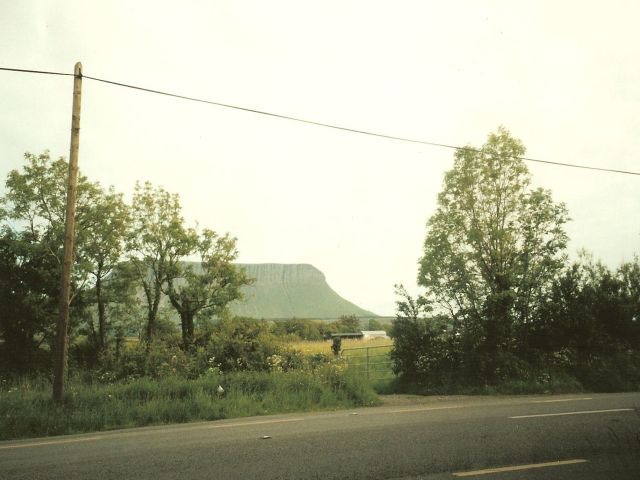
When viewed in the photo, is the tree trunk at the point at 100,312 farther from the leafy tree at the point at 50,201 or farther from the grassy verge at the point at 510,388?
the grassy verge at the point at 510,388

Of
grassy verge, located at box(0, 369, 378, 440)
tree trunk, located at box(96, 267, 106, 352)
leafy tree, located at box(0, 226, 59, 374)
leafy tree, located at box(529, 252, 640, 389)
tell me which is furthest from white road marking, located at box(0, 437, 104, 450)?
tree trunk, located at box(96, 267, 106, 352)

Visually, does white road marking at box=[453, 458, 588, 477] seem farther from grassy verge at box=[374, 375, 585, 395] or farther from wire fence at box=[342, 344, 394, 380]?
grassy verge at box=[374, 375, 585, 395]

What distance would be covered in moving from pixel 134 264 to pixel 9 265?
12.7 m

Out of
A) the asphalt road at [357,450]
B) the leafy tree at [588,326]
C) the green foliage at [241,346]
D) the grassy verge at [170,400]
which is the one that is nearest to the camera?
the asphalt road at [357,450]

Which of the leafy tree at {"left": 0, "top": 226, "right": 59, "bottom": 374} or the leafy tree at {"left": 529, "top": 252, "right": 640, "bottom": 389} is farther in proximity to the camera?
the leafy tree at {"left": 0, "top": 226, "right": 59, "bottom": 374}

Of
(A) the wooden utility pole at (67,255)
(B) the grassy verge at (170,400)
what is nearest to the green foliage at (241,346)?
(B) the grassy verge at (170,400)

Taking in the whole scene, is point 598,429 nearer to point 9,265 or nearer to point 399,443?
point 399,443

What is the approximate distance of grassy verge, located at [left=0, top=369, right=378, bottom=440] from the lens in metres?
10.6

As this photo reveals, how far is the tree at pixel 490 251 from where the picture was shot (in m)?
19.0

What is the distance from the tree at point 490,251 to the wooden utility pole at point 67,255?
14.8 m

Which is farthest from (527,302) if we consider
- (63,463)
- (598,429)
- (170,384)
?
(63,463)

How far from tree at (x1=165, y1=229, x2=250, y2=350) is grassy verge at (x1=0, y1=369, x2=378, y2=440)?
3386cm

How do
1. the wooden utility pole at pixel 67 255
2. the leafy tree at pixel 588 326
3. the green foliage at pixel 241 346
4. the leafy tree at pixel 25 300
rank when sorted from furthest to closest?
the leafy tree at pixel 25 300, the leafy tree at pixel 588 326, the green foliage at pixel 241 346, the wooden utility pole at pixel 67 255

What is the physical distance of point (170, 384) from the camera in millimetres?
13461
